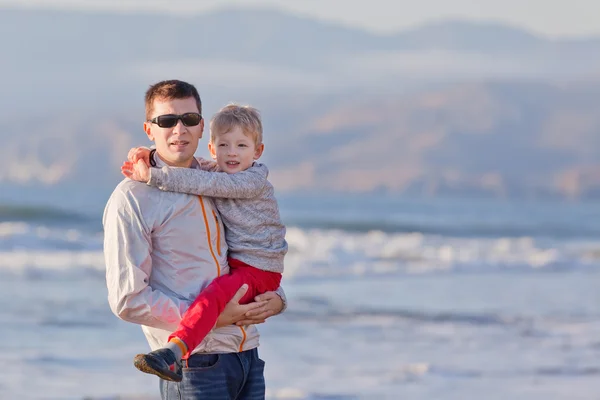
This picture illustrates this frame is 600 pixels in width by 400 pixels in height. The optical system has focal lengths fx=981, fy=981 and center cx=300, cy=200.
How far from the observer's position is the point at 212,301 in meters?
3.04

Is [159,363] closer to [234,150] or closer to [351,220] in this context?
[234,150]

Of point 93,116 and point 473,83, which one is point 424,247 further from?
point 473,83

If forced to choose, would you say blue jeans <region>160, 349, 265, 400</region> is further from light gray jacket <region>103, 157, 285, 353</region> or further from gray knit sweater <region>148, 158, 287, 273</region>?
gray knit sweater <region>148, 158, 287, 273</region>

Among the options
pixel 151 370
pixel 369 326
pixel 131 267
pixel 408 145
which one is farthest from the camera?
pixel 408 145

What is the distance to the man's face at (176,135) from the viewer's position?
10.4 ft

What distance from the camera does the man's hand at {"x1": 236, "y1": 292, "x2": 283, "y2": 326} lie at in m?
3.25

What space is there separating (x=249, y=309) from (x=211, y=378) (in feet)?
0.83

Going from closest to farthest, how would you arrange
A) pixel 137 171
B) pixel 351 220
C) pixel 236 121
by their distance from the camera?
pixel 137 171 < pixel 236 121 < pixel 351 220

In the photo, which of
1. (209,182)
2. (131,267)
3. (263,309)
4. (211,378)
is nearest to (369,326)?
(263,309)

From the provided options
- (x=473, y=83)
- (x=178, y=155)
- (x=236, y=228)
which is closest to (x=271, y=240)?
(x=236, y=228)

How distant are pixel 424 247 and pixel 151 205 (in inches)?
719

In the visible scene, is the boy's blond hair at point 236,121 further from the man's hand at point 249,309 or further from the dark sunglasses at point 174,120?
the man's hand at point 249,309

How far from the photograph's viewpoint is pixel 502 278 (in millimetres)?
14883

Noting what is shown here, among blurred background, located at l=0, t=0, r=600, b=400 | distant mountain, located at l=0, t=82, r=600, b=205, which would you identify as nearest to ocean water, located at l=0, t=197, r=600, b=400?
blurred background, located at l=0, t=0, r=600, b=400
